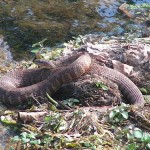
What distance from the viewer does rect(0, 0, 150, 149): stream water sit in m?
9.21

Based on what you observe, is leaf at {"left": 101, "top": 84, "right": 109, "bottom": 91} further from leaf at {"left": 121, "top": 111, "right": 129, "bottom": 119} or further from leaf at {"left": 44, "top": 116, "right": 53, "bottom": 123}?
leaf at {"left": 44, "top": 116, "right": 53, "bottom": 123}

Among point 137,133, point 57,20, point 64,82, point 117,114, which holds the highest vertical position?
point 137,133

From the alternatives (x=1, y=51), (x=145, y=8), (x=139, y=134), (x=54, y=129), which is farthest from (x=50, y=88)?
(x=145, y=8)

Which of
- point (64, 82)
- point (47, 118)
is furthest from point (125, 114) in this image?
point (64, 82)

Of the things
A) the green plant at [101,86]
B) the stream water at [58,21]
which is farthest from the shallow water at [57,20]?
the green plant at [101,86]

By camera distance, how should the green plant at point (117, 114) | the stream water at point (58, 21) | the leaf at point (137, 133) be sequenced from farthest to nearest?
the stream water at point (58, 21) < the green plant at point (117, 114) < the leaf at point (137, 133)

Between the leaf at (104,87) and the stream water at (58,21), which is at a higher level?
the leaf at (104,87)

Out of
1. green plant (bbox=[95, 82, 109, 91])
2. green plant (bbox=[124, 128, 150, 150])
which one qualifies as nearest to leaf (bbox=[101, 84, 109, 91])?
green plant (bbox=[95, 82, 109, 91])

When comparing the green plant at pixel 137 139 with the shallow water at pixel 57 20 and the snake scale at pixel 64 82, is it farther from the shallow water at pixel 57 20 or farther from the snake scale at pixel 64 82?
the shallow water at pixel 57 20

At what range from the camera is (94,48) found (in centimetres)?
675

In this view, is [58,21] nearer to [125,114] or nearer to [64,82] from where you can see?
[64,82]

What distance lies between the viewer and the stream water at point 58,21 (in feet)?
30.2

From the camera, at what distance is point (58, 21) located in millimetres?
10281

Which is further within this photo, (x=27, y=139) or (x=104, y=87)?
(x=104, y=87)
